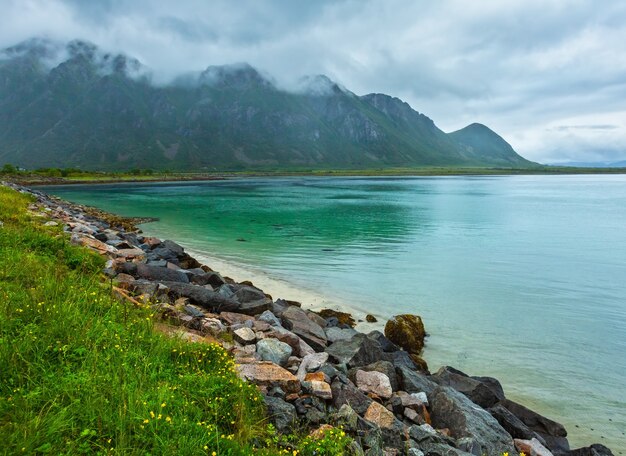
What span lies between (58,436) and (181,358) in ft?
8.14

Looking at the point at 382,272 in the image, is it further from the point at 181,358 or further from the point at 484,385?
the point at 181,358

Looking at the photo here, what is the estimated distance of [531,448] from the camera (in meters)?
8.62

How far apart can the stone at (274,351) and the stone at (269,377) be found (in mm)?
1215

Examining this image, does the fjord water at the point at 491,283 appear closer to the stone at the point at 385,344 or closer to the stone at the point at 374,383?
the stone at the point at 385,344

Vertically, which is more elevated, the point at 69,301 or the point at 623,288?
the point at 69,301

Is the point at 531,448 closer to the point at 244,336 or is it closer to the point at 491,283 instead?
the point at 244,336

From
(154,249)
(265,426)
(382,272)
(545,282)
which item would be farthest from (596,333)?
(154,249)

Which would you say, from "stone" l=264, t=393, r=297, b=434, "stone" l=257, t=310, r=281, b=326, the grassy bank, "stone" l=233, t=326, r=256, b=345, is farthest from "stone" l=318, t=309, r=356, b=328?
"stone" l=264, t=393, r=297, b=434

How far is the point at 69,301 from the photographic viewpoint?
8.26m

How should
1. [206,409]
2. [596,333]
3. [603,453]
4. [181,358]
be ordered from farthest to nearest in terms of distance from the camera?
[596,333], [603,453], [181,358], [206,409]

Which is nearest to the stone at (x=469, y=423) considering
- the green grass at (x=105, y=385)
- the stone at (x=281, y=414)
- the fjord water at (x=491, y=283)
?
the fjord water at (x=491, y=283)

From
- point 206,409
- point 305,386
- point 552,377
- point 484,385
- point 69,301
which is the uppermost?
point 69,301

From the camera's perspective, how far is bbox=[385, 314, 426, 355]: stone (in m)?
15.1

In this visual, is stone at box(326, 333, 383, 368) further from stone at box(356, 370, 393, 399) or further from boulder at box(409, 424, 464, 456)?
boulder at box(409, 424, 464, 456)
